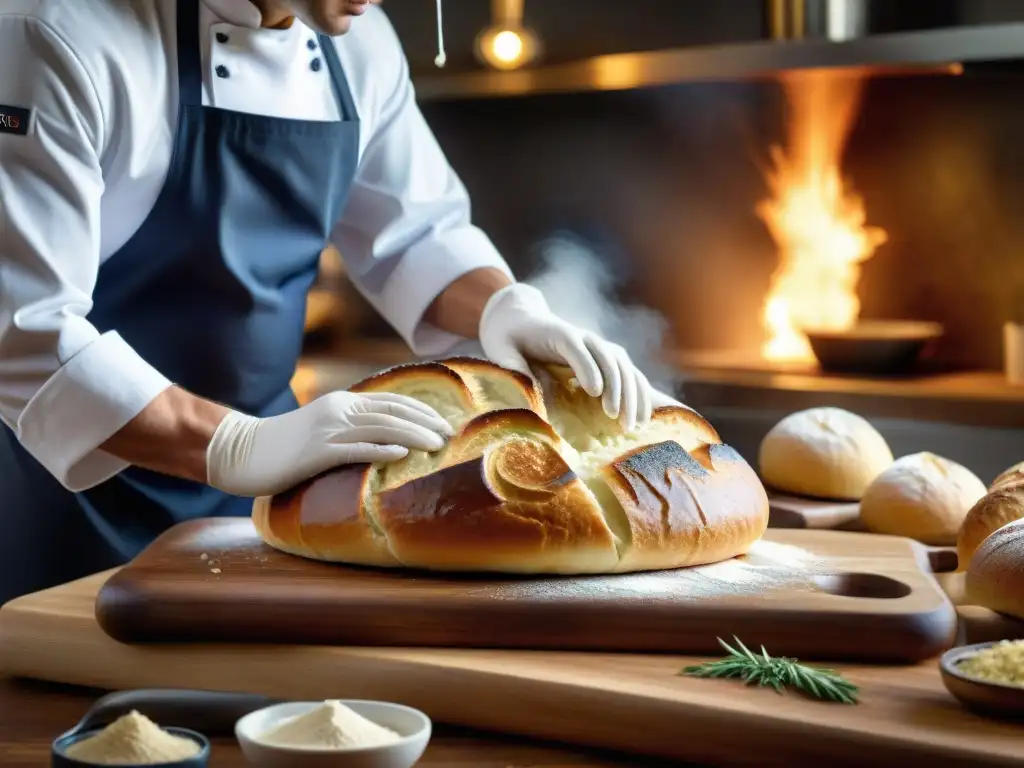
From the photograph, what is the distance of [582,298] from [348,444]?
95.6 inches

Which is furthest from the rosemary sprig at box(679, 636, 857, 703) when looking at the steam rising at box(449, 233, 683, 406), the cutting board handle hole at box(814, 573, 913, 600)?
the steam rising at box(449, 233, 683, 406)

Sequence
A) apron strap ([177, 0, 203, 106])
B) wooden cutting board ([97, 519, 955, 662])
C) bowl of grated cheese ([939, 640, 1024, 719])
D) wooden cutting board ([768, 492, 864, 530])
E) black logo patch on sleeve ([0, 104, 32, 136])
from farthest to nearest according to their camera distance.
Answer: wooden cutting board ([768, 492, 864, 530])
apron strap ([177, 0, 203, 106])
black logo patch on sleeve ([0, 104, 32, 136])
wooden cutting board ([97, 519, 955, 662])
bowl of grated cheese ([939, 640, 1024, 719])

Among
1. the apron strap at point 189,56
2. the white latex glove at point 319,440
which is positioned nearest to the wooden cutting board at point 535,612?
the white latex glove at point 319,440

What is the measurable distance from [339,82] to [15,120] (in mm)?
467

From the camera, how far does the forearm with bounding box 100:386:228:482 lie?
4.77 ft

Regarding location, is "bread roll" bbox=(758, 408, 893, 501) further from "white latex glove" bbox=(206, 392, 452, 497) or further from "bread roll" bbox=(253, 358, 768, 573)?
"white latex glove" bbox=(206, 392, 452, 497)

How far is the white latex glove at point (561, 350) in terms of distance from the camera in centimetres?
144

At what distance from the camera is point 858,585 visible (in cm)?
130

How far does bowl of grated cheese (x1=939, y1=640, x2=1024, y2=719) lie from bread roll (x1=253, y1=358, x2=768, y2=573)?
339mm

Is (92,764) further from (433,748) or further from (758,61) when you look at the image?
(758,61)

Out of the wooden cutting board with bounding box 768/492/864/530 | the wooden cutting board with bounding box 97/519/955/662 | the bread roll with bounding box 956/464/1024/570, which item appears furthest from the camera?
the wooden cutting board with bounding box 768/492/864/530

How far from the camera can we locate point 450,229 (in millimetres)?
1998

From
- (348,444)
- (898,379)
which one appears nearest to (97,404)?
(348,444)

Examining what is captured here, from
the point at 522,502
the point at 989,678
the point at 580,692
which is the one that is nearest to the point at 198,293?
the point at 522,502
